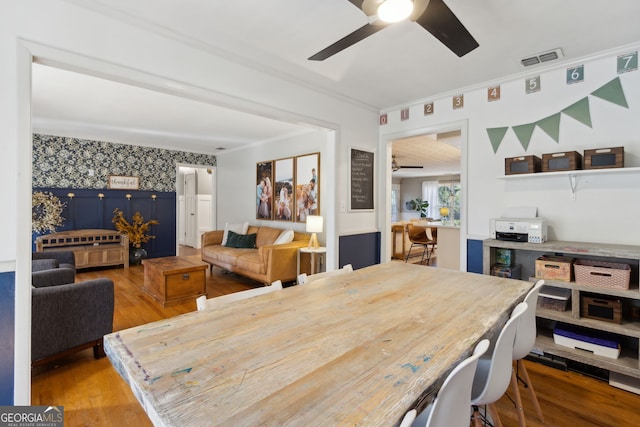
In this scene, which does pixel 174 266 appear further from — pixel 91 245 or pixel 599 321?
pixel 599 321

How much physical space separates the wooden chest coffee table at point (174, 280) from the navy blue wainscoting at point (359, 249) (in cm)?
184

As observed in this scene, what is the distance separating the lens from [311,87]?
306 cm

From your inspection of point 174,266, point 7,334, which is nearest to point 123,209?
point 174,266

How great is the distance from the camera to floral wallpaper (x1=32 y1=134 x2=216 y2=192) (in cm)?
532

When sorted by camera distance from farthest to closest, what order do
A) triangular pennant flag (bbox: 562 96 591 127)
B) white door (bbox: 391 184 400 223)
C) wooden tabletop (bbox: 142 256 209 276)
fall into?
white door (bbox: 391 184 400 223)
wooden tabletop (bbox: 142 256 209 276)
triangular pennant flag (bbox: 562 96 591 127)

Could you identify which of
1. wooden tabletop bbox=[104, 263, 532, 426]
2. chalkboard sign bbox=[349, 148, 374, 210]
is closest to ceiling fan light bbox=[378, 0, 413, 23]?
wooden tabletop bbox=[104, 263, 532, 426]

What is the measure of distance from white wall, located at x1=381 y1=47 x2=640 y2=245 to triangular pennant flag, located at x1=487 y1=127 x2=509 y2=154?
1.5 inches

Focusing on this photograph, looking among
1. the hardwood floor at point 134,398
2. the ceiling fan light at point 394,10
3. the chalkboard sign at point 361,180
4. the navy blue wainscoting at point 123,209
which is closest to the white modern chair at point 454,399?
the hardwood floor at point 134,398

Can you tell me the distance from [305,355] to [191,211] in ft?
27.3

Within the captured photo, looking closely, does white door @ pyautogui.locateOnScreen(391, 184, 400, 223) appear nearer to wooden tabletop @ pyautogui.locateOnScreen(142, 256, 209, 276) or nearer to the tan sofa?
the tan sofa

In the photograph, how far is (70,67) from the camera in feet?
5.94

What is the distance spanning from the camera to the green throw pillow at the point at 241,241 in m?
5.38

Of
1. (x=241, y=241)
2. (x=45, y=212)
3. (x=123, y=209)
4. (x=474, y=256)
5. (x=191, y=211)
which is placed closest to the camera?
(x=474, y=256)
